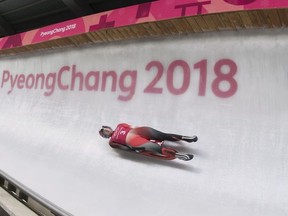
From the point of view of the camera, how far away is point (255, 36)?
239 cm

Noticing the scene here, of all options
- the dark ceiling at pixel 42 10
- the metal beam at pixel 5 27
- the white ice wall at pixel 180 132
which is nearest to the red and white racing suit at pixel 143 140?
the white ice wall at pixel 180 132

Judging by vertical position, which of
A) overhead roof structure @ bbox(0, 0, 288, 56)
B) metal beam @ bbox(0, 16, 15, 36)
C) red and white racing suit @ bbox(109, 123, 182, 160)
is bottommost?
red and white racing suit @ bbox(109, 123, 182, 160)

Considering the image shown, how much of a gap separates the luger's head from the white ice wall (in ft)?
0.37

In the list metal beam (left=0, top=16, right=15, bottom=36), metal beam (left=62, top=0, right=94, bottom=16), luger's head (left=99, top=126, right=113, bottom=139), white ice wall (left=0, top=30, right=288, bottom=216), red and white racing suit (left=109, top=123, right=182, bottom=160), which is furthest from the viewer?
metal beam (left=0, top=16, right=15, bottom=36)

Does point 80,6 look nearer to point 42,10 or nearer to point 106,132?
point 42,10

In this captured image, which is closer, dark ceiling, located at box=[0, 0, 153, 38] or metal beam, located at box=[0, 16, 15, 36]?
dark ceiling, located at box=[0, 0, 153, 38]

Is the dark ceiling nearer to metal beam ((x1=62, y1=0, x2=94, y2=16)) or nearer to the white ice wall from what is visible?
metal beam ((x1=62, y1=0, x2=94, y2=16))

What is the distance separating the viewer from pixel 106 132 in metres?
3.05

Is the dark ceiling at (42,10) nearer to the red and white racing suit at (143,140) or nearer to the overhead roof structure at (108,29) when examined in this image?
the overhead roof structure at (108,29)

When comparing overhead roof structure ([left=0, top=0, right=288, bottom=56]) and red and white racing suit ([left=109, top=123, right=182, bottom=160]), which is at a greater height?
overhead roof structure ([left=0, top=0, right=288, bottom=56])

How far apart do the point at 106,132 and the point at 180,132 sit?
785 millimetres

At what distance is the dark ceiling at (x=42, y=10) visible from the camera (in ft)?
15.6

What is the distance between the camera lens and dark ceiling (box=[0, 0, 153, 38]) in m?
4.75

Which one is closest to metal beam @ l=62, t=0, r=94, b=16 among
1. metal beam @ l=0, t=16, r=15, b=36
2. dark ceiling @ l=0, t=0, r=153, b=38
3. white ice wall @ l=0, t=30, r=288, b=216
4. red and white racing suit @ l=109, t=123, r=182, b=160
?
dark ceiling @ l=0, t=0, r=153, b=38
